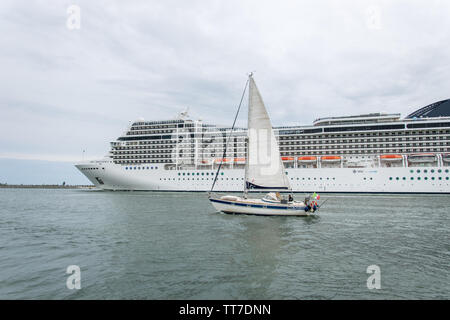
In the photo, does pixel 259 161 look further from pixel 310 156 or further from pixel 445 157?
pixel 445 157

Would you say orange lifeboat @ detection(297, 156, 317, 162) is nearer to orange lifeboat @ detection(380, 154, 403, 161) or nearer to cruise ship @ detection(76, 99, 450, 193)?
cruise ship @ detection(76, 99, 450, 193)

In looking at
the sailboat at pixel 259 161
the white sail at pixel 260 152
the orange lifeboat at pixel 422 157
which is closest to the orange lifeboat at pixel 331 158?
the orange lifeboat at pixel 422 157

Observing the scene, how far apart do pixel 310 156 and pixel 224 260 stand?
48.3 meters

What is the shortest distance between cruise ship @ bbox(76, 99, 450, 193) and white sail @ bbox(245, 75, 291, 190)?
24.8m

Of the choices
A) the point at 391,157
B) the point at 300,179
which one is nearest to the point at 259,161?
the point at 300,179

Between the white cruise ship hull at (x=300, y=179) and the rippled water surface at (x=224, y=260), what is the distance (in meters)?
32.1

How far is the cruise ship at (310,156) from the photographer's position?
50906 mm

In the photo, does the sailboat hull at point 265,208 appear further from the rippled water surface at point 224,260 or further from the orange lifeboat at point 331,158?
the orange lifeboat at point 331,158

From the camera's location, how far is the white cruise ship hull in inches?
1923

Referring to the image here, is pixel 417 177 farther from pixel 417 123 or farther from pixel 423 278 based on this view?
pixel 423 278

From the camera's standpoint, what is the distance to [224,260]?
37.3 feet

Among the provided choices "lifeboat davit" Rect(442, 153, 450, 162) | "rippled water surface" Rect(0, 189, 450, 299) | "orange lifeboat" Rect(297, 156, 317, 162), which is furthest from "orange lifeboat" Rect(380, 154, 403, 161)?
"rippled water surface" Rect(0, 189, 450, 299)
